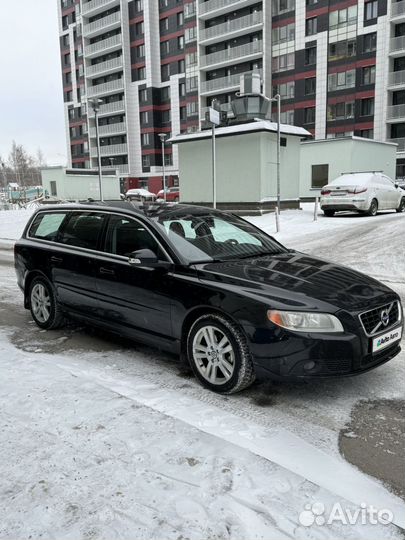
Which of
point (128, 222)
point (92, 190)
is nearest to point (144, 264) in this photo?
point (128, 222)

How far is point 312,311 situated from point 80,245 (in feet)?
9.27

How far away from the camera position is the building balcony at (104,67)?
60125 mm

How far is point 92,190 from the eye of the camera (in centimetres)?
4247

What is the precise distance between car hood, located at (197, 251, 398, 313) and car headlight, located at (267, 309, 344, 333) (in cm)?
5

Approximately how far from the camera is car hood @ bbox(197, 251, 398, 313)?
3.51m

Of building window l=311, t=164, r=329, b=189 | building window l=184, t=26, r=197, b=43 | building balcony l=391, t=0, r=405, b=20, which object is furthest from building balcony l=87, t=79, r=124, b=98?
building window l=311, t=164, r=329, b=189

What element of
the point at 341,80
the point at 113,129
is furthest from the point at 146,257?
the point at 113,129

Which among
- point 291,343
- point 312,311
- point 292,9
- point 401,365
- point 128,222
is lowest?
point 401,365

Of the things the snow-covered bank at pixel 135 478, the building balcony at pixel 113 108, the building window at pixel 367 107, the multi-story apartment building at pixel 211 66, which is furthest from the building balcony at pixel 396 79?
the snow-covered bank at pixel 135 478

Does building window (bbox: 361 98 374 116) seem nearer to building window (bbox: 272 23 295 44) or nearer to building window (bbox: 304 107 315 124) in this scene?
building window (bbox: 304 107 315 124)

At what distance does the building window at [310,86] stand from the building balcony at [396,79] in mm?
7102

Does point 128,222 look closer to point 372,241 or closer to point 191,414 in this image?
point 191,414

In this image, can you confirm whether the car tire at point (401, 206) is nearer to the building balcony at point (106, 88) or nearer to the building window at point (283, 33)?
the building window at point (283, 33)

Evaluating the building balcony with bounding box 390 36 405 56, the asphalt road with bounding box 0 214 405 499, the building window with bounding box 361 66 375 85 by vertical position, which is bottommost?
the asphalt road with bounding box 0 214 405 499
